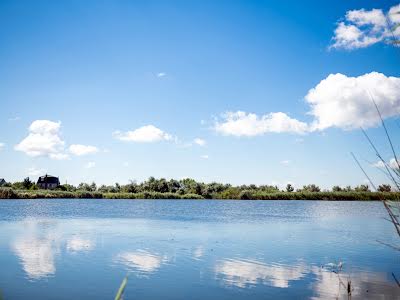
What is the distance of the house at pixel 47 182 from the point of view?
128250mm

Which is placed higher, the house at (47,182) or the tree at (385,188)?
the house at (47,182)

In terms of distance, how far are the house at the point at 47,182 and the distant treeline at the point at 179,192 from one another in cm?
1574

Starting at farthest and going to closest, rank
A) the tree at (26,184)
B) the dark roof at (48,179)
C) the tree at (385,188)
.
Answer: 1. the dark roof at (48,179)
2. the tree at (26,184)
3. the tree at (385,188)

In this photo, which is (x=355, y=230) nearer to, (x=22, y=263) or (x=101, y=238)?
(x=101, y=238)

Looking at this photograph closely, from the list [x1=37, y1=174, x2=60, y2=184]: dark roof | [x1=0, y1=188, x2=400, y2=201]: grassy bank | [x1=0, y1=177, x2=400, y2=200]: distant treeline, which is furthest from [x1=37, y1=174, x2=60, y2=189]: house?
[x1=0, y1=188, x2=400, y2=201]: grassy bank

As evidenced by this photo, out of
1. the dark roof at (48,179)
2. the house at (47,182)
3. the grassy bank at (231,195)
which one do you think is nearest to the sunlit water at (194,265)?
the grassy bank at (231,195)

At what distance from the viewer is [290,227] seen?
31.2 metres

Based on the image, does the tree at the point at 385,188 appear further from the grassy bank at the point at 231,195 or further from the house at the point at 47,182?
the house at the point at 47,182

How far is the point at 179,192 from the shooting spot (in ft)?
350

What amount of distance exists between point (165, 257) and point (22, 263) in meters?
6.00

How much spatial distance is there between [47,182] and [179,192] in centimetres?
5282

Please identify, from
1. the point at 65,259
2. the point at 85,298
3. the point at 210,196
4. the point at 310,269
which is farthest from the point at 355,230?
the point at 210,196

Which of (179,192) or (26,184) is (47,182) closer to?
(26,184)

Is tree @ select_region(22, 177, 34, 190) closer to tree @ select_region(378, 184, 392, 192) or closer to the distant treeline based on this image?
the distant treeline
